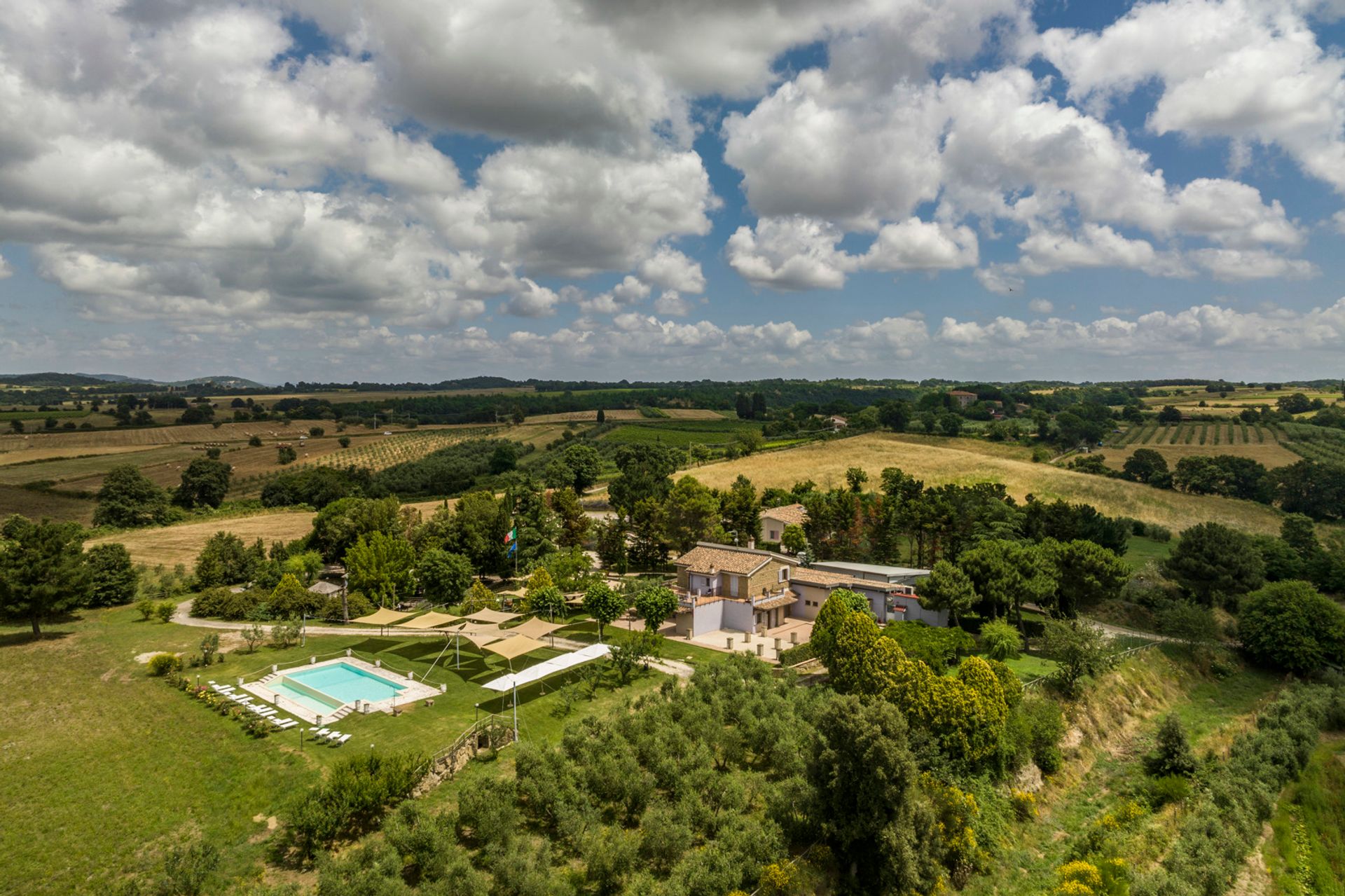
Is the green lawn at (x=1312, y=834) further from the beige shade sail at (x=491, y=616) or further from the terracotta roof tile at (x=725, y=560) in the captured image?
the beige shade sail at (x=491, y=616)

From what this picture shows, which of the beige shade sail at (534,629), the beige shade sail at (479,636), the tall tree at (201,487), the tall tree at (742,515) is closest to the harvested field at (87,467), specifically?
the tall tree at (201,487)

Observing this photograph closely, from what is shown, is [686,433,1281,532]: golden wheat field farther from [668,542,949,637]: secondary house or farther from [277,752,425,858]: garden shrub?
[277,752,425,858]: garden shrub

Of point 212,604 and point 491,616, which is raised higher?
point 491,616

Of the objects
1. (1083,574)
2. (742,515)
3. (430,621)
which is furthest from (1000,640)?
(430,621)

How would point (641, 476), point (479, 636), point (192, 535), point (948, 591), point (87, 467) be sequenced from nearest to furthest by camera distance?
point (479, 636) < point (948, 591) < point (192, 535) < point (641, 476) < point (87, 467)

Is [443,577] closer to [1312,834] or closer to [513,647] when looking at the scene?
[513,647]

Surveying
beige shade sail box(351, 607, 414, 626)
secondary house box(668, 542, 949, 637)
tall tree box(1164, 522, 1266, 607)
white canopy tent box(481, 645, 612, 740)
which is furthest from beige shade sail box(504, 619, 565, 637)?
tall tree box(1164, 522, 1266, 607)
